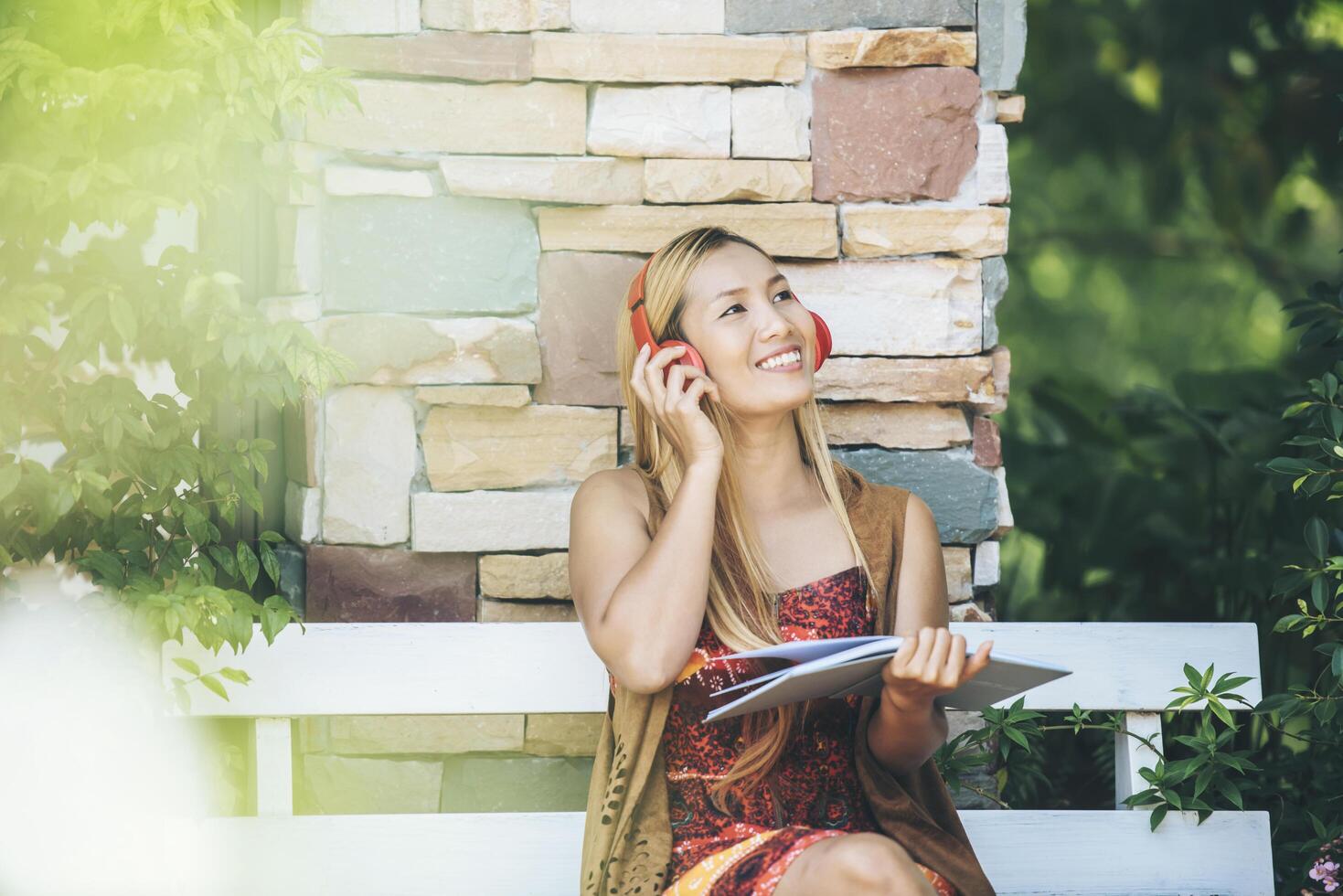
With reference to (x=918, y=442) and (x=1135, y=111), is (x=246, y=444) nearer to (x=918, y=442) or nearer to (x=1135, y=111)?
(x=918, y=442)

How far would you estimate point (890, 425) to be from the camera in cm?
274

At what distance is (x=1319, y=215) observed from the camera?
4367 mm

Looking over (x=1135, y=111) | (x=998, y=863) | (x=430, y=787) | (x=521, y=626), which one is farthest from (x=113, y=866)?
(x=1135, y=111)

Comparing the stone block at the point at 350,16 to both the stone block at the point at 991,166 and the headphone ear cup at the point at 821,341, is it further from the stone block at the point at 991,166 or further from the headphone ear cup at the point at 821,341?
the stone block at the point at 991,166

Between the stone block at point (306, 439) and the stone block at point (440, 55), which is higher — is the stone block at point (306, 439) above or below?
below

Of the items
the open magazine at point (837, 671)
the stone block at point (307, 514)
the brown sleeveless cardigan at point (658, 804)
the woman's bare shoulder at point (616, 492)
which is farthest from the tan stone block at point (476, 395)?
the open magazine at point (837, 671)

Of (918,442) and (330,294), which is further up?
(330,294)

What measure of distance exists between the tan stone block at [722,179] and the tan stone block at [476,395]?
44 centimetres

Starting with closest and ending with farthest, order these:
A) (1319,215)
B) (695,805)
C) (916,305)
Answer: (695,805)
(916,305)
(1319,215)

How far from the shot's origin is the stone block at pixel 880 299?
8.89 feet

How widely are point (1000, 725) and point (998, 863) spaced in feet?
0.83

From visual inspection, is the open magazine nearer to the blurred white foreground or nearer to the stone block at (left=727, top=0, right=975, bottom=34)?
the blurred white foreground

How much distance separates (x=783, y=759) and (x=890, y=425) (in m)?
0.80

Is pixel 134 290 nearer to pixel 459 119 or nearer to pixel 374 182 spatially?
pixel 374 182
